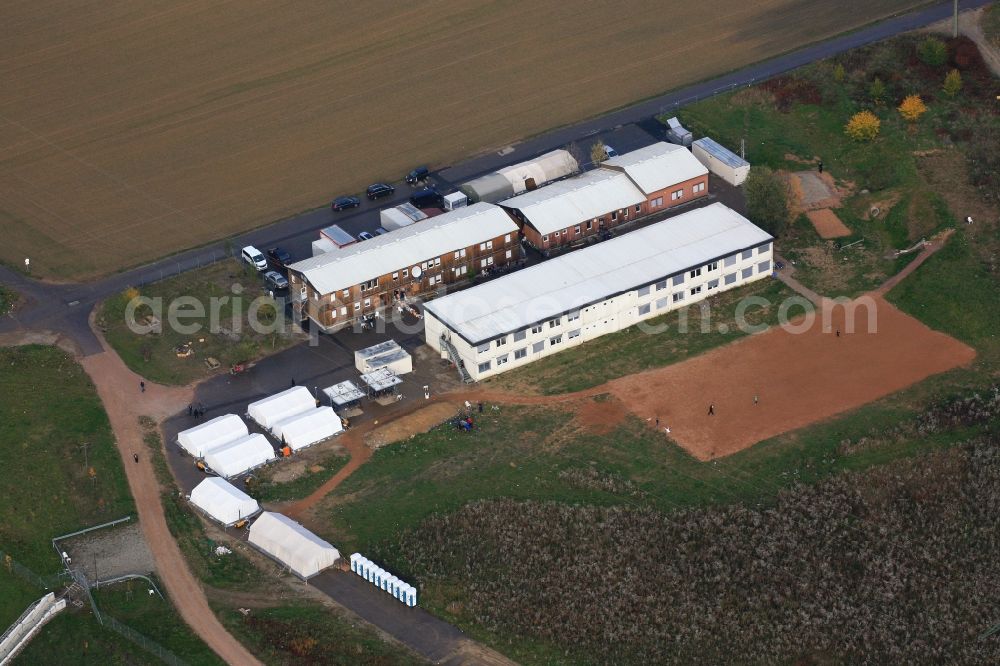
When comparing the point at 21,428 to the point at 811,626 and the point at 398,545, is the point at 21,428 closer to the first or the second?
the point at 398,545

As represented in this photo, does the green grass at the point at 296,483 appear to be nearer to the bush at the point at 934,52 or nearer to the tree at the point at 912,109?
the tree at the point at 912,109

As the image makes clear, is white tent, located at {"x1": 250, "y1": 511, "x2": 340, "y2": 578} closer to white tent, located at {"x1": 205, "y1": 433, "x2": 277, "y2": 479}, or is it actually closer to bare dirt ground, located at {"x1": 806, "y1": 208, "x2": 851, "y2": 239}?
white tent, located at {"x1": 205, "y1": 433, "x2": 277, "y2": 479}

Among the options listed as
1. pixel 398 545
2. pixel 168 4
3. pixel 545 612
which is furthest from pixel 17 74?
pixel 545 612

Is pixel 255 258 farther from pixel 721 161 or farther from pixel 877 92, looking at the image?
pixel 877 92

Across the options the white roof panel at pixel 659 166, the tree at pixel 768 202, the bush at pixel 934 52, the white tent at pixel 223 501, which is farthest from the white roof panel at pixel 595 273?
the bush at pixel 934 52

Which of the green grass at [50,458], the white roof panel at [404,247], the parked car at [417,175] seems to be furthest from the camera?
the parked car at [417,175]

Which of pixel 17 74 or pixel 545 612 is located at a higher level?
pixel 17 74
